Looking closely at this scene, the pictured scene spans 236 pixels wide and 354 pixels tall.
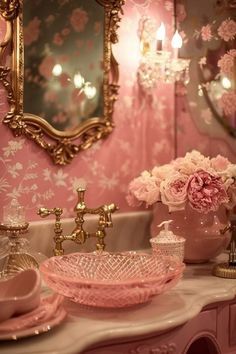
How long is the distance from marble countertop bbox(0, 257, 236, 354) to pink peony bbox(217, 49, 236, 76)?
2.39 ft

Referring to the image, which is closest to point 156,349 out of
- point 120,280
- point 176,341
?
point 176,341

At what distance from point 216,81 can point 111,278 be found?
822mm

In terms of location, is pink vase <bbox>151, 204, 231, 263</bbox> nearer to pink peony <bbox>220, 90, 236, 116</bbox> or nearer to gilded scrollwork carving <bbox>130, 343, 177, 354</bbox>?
pink peony <bbox>220, 90, 236, 116</bbox>

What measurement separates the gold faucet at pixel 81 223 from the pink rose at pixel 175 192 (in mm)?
154

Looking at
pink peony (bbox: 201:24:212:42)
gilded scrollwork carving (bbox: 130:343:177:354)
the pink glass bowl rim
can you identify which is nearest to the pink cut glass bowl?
the pink glass bowl rim

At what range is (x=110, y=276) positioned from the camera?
1.46m

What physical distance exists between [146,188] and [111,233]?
190 millimetres

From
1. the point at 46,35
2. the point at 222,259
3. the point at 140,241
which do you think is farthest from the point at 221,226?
the point at 46,35

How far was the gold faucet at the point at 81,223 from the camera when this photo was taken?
5.30 feet

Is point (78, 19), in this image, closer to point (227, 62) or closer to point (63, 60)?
point (63, 60)

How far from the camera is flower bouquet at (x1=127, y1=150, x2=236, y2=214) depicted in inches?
63.1

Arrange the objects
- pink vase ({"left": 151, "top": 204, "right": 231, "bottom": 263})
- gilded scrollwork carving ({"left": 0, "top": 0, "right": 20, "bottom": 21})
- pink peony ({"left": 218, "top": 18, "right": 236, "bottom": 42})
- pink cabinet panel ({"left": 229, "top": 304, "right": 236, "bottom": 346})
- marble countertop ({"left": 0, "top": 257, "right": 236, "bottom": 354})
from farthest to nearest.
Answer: pink peony ({"left": 218, "top": 18, "right": 236, "bottom": 42})
pink vase ({"left": 151, "top": 204, "right": 231, "bottom": 263})
gilded scrollwork carving ({"left": 0, "top": 0, "right": 20, "bottom": 21})
pink cabinet panel ({"left": 229, "top": 304, "right": 236, "bottom": 346})
marble countertop ({"left": 0, "top": 257, "right": 236, "bottom": 354})

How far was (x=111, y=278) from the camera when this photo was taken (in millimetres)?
1448

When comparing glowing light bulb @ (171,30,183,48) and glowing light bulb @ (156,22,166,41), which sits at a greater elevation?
→ glowing light bulb @ (156,22,166,41)
